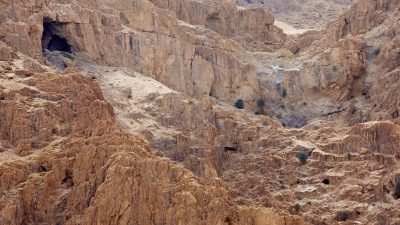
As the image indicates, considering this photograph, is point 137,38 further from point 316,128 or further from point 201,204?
point 201,204

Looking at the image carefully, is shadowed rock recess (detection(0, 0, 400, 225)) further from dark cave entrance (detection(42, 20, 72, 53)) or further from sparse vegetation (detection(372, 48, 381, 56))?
sparse vegetation (detection(372, 48, 381, 56))

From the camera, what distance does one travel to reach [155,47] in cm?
8475

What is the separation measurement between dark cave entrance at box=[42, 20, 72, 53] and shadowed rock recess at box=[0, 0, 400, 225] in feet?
0.36

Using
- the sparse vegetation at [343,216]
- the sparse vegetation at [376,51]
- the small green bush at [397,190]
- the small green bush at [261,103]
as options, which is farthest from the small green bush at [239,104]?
the sparse vegetation at [343,216]

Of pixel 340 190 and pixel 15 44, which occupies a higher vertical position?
pixel 15 44

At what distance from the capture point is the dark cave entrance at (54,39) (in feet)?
263

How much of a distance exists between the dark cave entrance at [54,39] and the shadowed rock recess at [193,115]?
0.11m

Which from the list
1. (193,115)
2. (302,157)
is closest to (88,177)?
(193,115)

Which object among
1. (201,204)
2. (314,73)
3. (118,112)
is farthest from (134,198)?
(314,73)

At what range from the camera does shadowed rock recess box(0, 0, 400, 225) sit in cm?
5925

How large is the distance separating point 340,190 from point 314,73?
23123 mm

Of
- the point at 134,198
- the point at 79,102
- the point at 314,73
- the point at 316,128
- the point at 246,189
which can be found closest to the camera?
the point at 134,198

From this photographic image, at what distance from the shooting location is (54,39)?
81.7 metres

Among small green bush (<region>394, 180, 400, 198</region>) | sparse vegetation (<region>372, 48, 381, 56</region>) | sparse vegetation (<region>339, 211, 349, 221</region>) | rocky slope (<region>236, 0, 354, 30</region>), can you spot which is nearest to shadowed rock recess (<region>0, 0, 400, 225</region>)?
sparse vegetation (<region>339, 211, 349, 221</region>)
